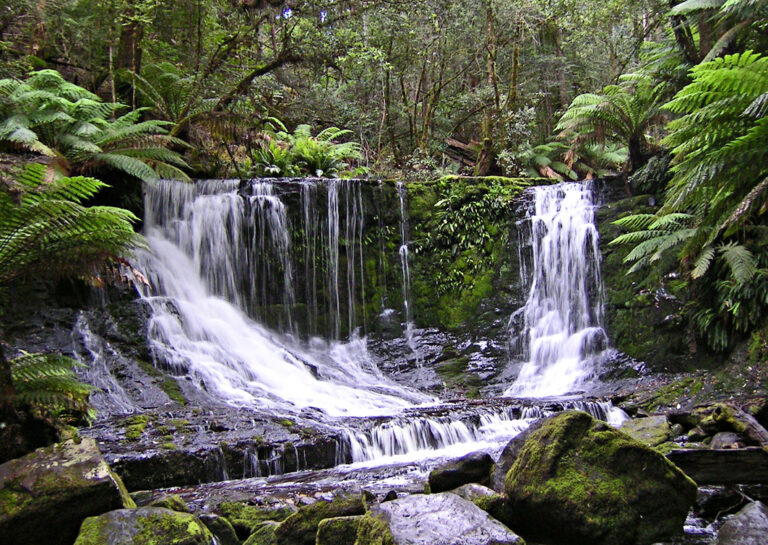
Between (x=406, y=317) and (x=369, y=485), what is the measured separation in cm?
615

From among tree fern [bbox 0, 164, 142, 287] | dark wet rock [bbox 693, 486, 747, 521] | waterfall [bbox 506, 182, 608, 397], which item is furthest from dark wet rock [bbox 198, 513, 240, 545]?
waterfall [bbox 506, 182, 608, 397]

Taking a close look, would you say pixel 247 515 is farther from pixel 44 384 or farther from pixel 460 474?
pixel 44 384

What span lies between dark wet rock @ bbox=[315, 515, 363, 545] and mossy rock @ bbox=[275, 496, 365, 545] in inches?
8.1

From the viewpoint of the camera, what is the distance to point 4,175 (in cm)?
409

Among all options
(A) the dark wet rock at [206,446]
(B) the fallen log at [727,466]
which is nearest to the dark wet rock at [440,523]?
(B) the fallen log at [727,466]

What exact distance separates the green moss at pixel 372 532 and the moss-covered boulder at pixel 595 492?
95 cm

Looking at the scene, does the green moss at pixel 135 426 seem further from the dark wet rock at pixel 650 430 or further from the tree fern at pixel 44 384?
the dark wet rock at pixel 650 430

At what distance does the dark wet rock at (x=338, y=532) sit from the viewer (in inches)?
117

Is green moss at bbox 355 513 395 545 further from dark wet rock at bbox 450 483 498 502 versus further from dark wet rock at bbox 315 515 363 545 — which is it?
dark wet rock at bbox 450 483 498 502

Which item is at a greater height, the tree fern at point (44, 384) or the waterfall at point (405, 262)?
the waterfall at point (405, 262)

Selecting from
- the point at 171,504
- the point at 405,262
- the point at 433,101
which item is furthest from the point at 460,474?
the point at 433,101

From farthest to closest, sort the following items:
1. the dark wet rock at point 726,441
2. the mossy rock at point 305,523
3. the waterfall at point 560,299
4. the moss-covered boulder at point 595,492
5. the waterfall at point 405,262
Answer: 1. the waterfall at point 405,262
2. the waterfall at point 560,299
3. the dark wet rock at point 726,441
4. the mossy rock at point 305,523
5. the moss-covered boulder at point 595,492

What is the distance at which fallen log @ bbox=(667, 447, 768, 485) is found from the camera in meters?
3.94

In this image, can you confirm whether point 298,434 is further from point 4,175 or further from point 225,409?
point 4,175
